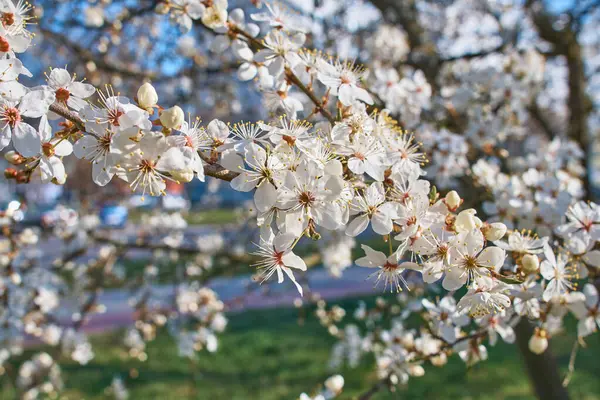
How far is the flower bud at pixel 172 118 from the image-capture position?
99 cm

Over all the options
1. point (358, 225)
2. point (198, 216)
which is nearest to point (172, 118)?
point (358, 225)

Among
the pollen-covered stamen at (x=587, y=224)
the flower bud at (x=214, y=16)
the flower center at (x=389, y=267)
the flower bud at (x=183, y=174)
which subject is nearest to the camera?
the flower bud at (x=183, y=174)

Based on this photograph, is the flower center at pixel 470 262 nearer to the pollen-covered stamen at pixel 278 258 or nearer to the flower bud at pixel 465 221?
the flower bud at pixel 465 221

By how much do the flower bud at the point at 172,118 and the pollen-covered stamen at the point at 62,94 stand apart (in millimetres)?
296

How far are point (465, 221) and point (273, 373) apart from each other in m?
4.26

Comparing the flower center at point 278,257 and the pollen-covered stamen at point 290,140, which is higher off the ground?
the pollen-covered stamen at point 290,140

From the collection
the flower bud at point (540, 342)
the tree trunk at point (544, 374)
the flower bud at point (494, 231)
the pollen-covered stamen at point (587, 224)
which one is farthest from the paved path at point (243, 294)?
the flower bud at point (494, 231)

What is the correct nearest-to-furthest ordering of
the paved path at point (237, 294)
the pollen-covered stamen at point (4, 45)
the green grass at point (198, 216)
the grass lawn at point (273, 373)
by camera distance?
1. the pollen-covered stamen at point (4, 45)
2. the grass lawn at point (273, 373)
3. the green grass at point (198, 216)
4. the paved path at point (237, 294)

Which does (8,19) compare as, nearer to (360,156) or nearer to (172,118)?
(172,118)

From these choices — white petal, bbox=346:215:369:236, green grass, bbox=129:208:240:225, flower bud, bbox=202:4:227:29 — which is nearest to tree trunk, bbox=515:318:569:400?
white petal, bbox=346:215:369:236

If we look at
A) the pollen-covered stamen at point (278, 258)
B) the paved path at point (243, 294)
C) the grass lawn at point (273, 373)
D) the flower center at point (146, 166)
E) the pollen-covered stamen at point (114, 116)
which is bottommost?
the paved path at point (243, 294)

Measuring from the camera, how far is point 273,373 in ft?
16.3

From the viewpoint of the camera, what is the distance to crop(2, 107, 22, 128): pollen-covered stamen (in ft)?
3.47

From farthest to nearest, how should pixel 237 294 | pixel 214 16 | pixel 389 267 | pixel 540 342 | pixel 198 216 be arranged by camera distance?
pixel 237 294
pixel 198 216
pixel 214 16
pixel 540 342
pixel 389 267
